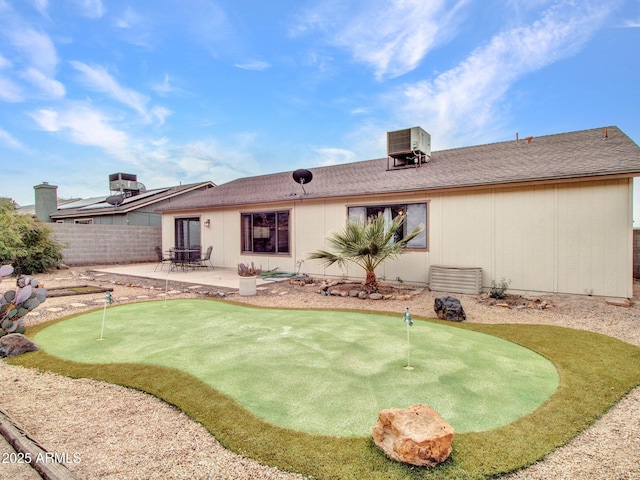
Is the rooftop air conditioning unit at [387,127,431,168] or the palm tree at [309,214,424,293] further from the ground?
the rooftop air conditioning unit at [387,127,431,168]

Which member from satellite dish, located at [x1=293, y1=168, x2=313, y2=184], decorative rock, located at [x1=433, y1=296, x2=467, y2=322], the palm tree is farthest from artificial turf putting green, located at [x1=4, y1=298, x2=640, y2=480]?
satellite dish, located at [x1=293, y1=168, x2=313, y2=184]

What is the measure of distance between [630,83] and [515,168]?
17.1ft

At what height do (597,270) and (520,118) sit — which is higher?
(520,118)

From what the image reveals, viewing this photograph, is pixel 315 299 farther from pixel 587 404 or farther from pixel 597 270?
pixel 597 270

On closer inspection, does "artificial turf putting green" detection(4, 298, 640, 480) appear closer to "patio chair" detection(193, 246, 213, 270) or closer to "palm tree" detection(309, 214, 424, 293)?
"palm tree" detection(309, 214, 424, 293)

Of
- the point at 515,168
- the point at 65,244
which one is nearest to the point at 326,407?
the point at 515,168

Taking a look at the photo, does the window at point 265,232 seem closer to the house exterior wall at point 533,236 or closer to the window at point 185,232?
the house exterior wall at point 533,236

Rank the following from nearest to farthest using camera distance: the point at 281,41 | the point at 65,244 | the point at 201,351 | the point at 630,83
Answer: the point at 201,351, the point at 630,83, the point at 281,41, the point at 65,244

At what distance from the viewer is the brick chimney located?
18867mm

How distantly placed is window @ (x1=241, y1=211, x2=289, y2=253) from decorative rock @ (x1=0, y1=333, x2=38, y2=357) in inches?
313

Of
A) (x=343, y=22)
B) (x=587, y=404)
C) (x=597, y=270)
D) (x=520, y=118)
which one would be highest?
(x=343, y=22)

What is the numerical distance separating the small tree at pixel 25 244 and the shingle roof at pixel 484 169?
5648mm

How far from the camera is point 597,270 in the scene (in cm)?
705

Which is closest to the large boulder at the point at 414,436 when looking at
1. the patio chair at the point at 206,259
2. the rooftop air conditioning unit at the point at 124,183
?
the patio chair at the point at 206,259
